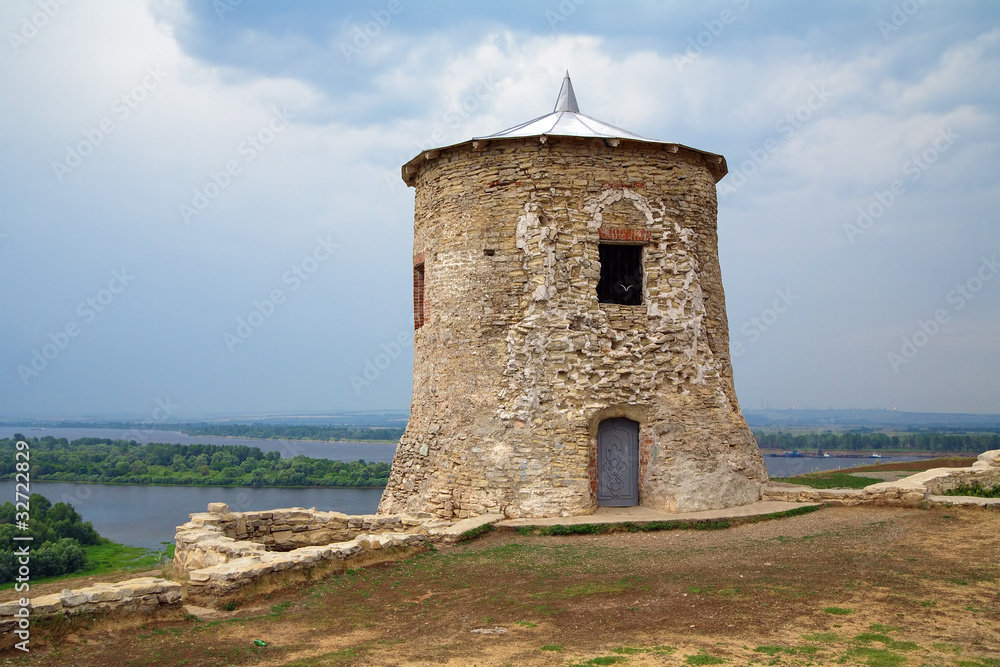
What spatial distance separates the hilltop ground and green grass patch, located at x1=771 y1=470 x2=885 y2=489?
665 centimetres

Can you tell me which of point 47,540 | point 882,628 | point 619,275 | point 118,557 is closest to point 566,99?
point 619,275

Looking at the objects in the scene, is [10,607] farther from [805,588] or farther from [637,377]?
[637,377]

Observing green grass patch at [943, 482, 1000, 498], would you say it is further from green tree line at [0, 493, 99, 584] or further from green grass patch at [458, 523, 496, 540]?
green tree line at [0, 493, 99, 584]

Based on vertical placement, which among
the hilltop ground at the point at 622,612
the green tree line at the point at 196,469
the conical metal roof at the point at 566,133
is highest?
the conical metal roof at the point at 566,133

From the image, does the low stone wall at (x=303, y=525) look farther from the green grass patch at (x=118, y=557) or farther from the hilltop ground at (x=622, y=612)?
the green grass patch at (x=118, y=557)

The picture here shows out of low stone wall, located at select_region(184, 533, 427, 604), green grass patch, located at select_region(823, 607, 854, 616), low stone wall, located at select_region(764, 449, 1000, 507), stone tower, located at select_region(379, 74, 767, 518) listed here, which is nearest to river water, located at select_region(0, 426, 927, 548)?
low stone wall, located at select_region(764, 449, 1000, 507)

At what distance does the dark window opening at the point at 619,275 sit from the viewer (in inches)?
569

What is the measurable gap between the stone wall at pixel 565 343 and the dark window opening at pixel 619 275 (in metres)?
0.69

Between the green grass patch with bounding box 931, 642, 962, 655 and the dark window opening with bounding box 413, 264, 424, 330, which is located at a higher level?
the dark window opening with bounding box 413, 264, 424, 330

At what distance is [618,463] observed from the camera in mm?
13578

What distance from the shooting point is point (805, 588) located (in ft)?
26.2

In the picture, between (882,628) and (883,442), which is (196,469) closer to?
(882,628)

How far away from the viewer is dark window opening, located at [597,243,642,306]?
1445 cm

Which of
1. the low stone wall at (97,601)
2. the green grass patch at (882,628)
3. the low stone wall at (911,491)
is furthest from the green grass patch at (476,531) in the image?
the green grass patch at (882,628)
